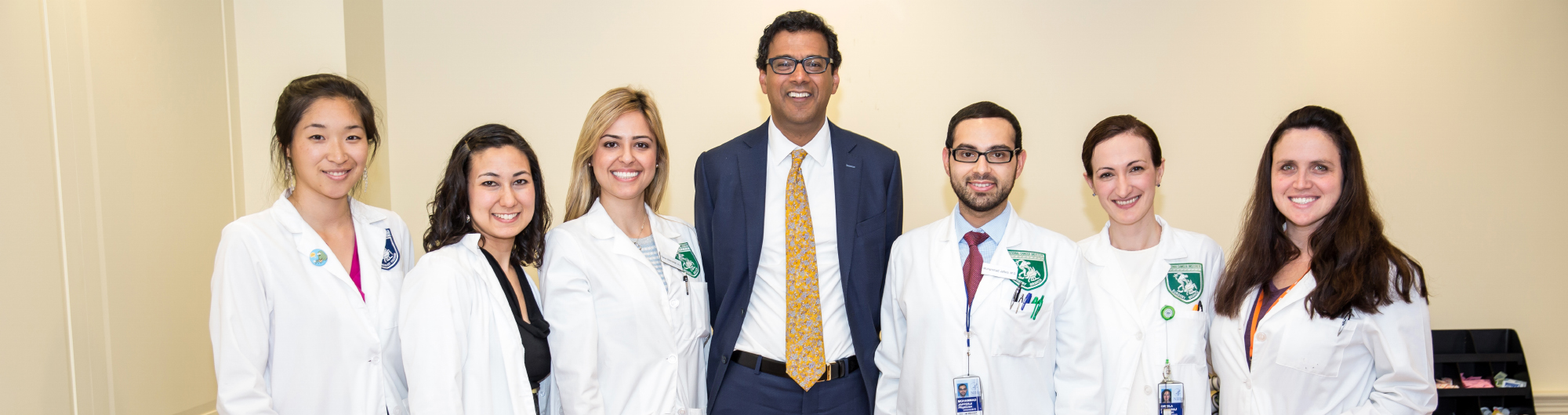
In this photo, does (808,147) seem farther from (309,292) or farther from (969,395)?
(309,292)

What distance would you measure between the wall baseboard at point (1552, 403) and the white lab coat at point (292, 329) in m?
5.92

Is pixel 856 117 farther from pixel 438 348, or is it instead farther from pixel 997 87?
pixel 438 348

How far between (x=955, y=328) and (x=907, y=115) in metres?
2.19

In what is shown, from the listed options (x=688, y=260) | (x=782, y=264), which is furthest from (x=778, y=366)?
(x=688, y=260)

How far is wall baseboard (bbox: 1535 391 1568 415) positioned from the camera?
Result: 4.38 meters

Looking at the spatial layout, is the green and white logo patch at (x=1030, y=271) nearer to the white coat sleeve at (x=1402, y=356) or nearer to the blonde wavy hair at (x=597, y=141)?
the white coat sleeve at (x=1402, y=356)

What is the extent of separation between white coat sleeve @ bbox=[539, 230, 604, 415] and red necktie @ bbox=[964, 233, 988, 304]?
3.91ft

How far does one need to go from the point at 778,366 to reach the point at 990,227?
0.86 m

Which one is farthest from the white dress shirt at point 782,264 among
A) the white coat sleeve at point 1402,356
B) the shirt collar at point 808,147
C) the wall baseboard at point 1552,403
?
the wall baseboard at point 1552,403

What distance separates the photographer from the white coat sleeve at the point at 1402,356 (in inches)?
85.0

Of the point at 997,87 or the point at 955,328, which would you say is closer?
the point at 955,328

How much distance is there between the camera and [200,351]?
3719 millimetres

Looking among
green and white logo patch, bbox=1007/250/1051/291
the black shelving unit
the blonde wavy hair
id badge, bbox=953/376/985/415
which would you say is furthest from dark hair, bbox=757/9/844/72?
the black shelving unit

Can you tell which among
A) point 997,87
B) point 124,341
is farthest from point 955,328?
point 124,341
